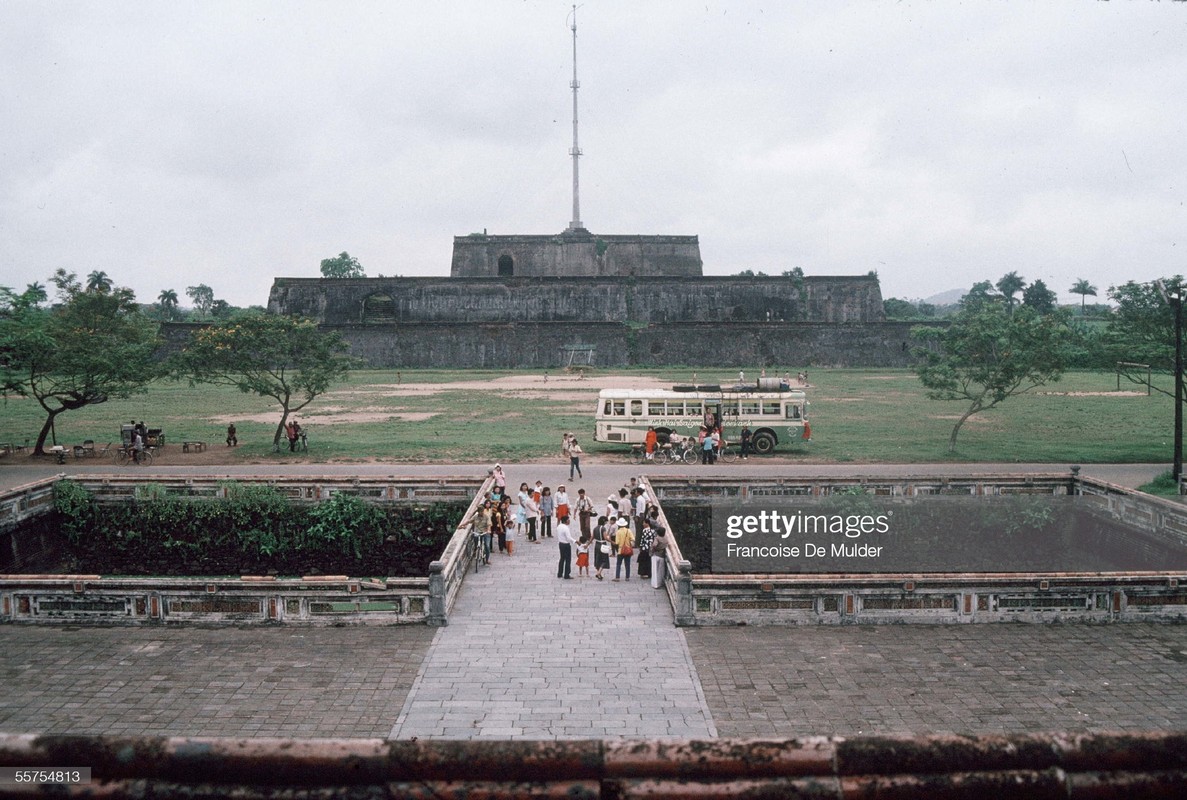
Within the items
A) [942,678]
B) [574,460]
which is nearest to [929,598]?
[942,678]

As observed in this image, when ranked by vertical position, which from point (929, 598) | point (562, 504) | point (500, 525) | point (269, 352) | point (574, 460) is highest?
point (269, 352)

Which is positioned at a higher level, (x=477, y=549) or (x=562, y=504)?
(x=562, y=504)

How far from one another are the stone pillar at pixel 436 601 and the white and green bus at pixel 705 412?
13720mm

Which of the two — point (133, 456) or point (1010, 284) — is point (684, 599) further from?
point (1010, 284)

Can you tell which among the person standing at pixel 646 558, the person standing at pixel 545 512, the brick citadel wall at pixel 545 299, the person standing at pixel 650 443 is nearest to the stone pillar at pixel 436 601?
the person standing at pixel 646 558

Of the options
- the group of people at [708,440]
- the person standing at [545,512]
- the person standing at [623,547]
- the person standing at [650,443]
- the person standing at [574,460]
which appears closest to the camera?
the person standing at [623,547]

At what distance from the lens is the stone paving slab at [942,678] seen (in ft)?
27.3

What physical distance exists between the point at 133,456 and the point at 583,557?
16.4m

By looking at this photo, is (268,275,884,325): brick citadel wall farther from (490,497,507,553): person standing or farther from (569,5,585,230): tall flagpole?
(490,497,507,553): person standing

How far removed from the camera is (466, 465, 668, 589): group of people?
42.8 ft

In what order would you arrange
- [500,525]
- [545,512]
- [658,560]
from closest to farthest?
[658,560], [500,525], [545,512]

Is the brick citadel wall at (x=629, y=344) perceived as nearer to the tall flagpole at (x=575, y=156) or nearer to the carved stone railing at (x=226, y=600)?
the tall flagpole at (x=575, y=156)

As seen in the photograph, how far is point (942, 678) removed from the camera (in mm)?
9344

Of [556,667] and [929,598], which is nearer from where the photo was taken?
[556,667]
